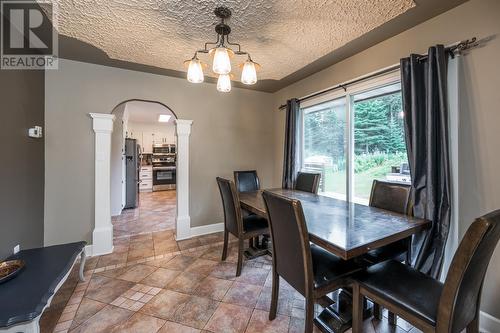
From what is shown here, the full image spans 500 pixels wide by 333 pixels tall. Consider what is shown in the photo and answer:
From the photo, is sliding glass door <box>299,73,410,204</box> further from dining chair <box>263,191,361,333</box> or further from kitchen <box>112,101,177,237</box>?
kitchen <box>112,101,177,237</box>

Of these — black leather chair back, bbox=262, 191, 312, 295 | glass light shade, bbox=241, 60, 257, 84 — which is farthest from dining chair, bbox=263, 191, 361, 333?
glass light shade, bbox=241, 60, 257, 84

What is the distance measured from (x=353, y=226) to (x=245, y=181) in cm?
192

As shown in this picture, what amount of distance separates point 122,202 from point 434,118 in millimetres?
5393

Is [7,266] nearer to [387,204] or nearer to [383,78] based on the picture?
[387,204]

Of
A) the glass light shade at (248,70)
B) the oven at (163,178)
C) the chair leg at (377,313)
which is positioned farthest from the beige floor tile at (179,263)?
the oven at (163,178)

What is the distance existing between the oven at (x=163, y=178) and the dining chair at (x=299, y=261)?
6.77m

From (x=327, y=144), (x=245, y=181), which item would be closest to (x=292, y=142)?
(x=327, y=144)

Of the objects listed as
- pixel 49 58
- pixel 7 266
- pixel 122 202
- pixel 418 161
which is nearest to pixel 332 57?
pixel 418 161

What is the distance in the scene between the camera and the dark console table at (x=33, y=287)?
3.84ft

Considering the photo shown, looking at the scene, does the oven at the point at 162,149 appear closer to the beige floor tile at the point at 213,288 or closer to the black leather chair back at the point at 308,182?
the black leather chair back at the point at 308,182

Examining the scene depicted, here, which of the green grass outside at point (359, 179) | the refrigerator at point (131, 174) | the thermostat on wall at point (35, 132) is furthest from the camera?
the refrigerator at point (131, 174)

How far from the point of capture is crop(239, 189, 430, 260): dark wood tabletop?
1.22 m

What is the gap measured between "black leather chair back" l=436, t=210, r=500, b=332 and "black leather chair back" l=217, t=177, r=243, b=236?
161cm

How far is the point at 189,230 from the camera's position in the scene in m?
3.29
